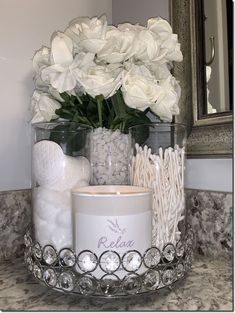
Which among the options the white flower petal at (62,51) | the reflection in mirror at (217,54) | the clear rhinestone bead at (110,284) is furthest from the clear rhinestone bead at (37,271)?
the reflection in mirror at (217,54)

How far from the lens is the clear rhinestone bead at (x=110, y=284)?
46 cm

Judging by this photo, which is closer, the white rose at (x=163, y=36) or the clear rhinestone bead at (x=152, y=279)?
the clear rhinestone bead at (x=152, y=279)

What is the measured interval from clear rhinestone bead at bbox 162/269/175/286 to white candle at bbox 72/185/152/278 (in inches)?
1.9

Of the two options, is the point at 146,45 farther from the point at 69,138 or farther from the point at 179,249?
the point at 179,249

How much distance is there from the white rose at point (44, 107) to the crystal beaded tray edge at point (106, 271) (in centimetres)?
25

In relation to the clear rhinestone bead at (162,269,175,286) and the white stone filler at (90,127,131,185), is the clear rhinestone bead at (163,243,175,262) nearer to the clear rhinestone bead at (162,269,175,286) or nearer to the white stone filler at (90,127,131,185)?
the clear rhinestone bead at (162,269,175,286)

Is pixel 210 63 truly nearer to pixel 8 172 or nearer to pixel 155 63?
pixel 155 63

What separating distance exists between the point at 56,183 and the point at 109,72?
8.2 inches

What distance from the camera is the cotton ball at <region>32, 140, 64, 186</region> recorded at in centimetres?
54

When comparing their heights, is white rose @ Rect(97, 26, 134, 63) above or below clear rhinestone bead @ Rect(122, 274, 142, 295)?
above

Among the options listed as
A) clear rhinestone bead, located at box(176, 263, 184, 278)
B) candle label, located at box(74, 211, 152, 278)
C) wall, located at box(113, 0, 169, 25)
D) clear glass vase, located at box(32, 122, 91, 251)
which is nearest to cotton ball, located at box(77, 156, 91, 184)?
clear glass vase, located at box(32, 122, 91, 251)

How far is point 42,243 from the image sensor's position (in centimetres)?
55

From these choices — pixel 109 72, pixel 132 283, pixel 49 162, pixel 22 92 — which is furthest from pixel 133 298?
pixel 22 92

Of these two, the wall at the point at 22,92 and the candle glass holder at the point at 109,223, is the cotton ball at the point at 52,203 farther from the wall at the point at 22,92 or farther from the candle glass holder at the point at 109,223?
the wall at the point at 22,92
